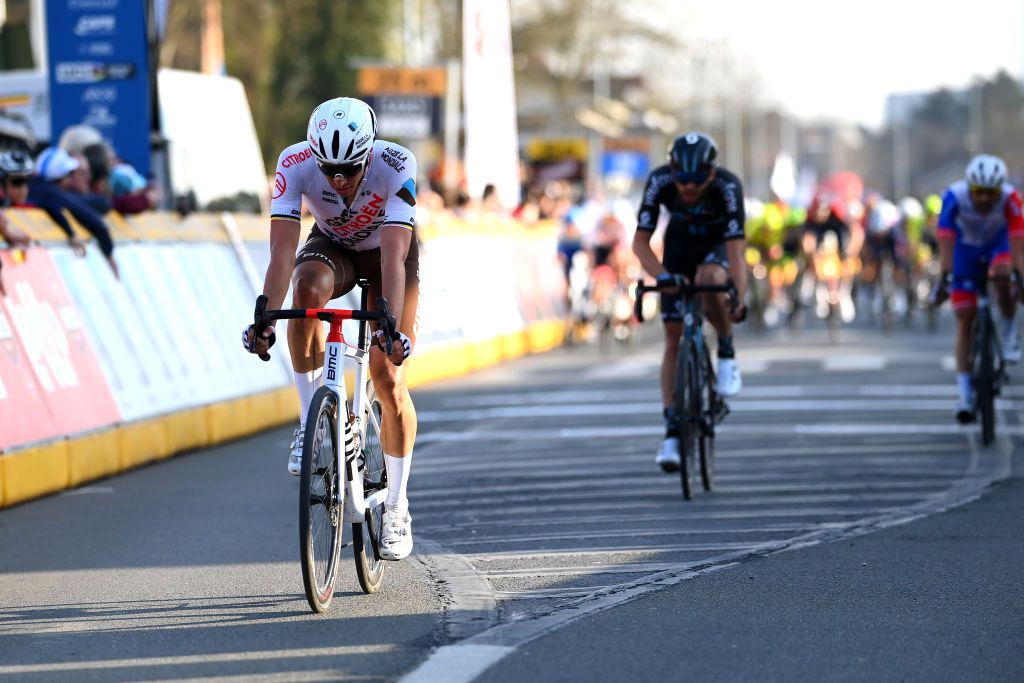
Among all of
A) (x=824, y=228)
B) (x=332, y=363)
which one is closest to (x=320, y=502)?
(x=332, y=363)

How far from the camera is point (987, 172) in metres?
12.8

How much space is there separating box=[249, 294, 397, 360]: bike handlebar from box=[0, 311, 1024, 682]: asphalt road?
1.05 m

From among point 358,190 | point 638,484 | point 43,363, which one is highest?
point 358,190

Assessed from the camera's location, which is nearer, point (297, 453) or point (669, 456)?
point (297, 453)

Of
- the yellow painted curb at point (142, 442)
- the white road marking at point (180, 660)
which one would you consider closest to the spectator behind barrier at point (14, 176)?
the yellow painted curb at point (142, 442)

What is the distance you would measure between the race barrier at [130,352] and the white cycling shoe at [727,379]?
3.71 m

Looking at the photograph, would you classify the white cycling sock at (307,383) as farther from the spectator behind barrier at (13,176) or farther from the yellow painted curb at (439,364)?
the yellow painted curb at (439,364)

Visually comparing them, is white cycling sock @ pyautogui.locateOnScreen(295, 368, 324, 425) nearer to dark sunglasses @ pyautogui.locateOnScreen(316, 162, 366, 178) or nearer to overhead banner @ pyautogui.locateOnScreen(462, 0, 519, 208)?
dark sunglasses @ pyautogui.locateOnScreen(316, 162, 366, 178)

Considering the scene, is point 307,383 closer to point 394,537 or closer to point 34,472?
point 394,537

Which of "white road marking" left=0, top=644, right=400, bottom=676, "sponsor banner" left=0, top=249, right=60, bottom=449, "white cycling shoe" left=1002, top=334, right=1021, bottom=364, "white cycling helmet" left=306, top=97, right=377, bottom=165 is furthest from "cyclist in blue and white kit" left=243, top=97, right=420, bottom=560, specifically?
"white cycling shoe" left=1002, top=334, right=1021, bottom=364

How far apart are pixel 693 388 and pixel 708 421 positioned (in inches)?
11.7

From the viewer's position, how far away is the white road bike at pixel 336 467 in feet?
22.7

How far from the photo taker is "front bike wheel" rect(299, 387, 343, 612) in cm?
680

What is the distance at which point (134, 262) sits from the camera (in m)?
13.1
